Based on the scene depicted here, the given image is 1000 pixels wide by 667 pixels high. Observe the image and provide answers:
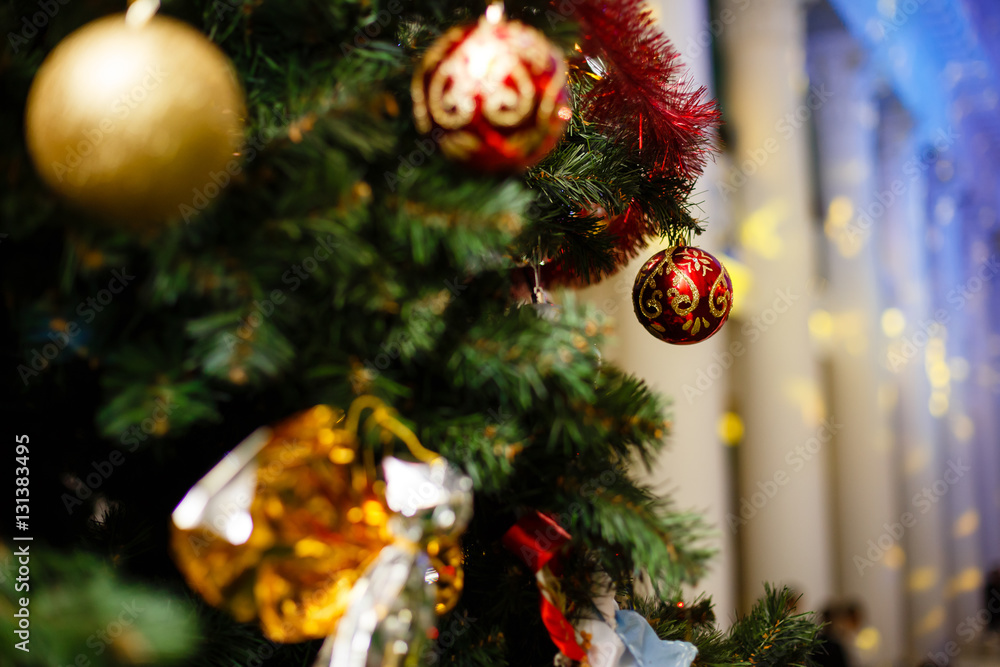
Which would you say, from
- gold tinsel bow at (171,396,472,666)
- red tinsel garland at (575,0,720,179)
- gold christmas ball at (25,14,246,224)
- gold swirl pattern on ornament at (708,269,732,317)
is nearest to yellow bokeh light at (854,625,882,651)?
gold swirl pattern on ornament at (708,269,732,317)

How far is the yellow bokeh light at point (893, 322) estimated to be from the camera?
16.4 feet

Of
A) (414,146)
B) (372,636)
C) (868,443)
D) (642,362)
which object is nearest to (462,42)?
(414,146)

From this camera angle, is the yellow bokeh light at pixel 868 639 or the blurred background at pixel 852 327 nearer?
the blurred background at pixel 852 327

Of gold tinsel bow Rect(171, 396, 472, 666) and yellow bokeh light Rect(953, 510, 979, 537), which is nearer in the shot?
gold tinsel bow Rect(171, 396, 472, 666)

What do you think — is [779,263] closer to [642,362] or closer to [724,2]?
[724,2]

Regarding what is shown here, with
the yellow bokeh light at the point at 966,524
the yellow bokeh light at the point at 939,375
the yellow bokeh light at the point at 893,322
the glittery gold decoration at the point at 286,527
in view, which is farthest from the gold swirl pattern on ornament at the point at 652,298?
the yellow bokeh light at the point at 966,524

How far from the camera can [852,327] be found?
188 inches

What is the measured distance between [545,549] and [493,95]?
25cm

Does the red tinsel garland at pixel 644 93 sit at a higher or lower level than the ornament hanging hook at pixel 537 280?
Result: higher

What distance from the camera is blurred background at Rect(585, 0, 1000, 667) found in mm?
3377

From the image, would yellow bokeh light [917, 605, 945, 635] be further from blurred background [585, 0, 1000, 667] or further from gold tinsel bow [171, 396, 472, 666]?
gold tinsel bow [171, 396, 472, 666]

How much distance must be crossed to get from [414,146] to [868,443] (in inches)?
194

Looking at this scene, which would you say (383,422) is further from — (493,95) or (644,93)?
(644,93)

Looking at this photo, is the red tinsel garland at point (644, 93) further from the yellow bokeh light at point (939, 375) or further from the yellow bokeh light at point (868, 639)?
the yellow bokeh light at point (939, 375)
